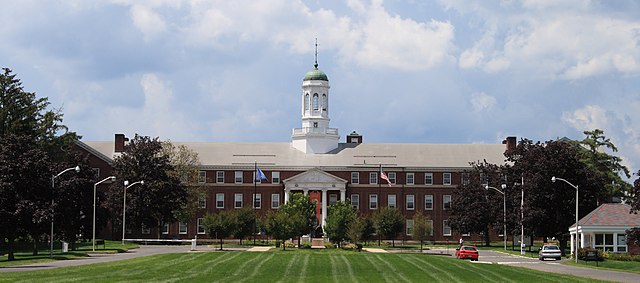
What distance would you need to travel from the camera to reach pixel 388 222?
11681 cm

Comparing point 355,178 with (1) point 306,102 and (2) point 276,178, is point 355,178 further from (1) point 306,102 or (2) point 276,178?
(1) point 306,102

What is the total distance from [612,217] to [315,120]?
70.4 metres

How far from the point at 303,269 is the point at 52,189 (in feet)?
72.6

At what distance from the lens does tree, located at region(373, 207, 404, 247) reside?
116750mm

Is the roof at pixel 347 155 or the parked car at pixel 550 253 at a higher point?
the roof at pixel 347 155

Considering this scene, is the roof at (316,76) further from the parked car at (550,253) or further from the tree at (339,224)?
the parked car at (550,253)

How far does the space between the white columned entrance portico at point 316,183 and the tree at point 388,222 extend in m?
24.3

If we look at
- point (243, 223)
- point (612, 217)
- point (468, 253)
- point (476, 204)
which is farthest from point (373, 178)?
point (468, 253)

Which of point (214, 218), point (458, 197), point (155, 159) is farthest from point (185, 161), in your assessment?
point (458, 197)

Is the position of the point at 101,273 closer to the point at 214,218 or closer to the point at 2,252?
the point at 2,252

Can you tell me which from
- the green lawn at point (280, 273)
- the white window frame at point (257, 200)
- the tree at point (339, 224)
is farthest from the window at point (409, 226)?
the green lawn at point (280, 273)

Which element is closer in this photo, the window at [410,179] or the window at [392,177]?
the window at [392,177]

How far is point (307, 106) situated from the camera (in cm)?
15000

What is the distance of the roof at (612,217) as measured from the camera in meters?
81.8
